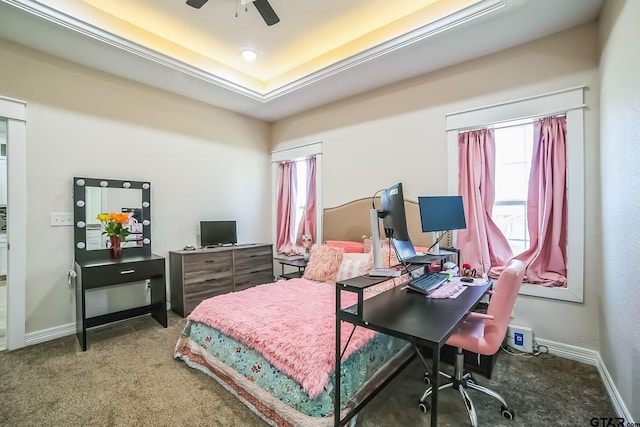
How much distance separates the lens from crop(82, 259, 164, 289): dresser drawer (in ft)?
8.70

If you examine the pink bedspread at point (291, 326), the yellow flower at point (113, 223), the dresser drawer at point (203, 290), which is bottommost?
the dresser drawer at point (203, 290)

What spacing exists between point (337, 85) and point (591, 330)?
3.41 meters

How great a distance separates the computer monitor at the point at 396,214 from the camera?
1785mm

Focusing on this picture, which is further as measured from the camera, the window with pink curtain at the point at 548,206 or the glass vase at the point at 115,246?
the glass vase at the point at 115,246

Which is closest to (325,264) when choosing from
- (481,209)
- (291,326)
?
(291,326)

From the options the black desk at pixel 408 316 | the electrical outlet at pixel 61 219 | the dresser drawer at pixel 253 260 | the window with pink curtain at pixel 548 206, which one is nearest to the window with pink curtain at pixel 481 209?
the window with pink curtain at pixel 548 206

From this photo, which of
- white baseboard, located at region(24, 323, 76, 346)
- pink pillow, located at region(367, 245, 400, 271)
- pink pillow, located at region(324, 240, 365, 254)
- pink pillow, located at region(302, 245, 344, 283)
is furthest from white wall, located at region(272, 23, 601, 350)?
white baseboard, located at region(24, 323, 76, 346)

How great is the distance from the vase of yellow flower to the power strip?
4.04 meters

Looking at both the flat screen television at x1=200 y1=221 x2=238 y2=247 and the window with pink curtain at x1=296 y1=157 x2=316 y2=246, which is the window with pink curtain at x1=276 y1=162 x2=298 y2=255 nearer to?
the window with pink curtain at x1=296 y1=157 x2=316 y2=246

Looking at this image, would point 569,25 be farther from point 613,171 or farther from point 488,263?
point 488,263

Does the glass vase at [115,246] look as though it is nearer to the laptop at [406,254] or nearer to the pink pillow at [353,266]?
the pink pillow at [353,266]

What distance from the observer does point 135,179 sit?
134 inches

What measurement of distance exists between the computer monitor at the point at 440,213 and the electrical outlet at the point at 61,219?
11.4ft

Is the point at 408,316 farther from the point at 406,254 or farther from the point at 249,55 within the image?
the point at 249,55
